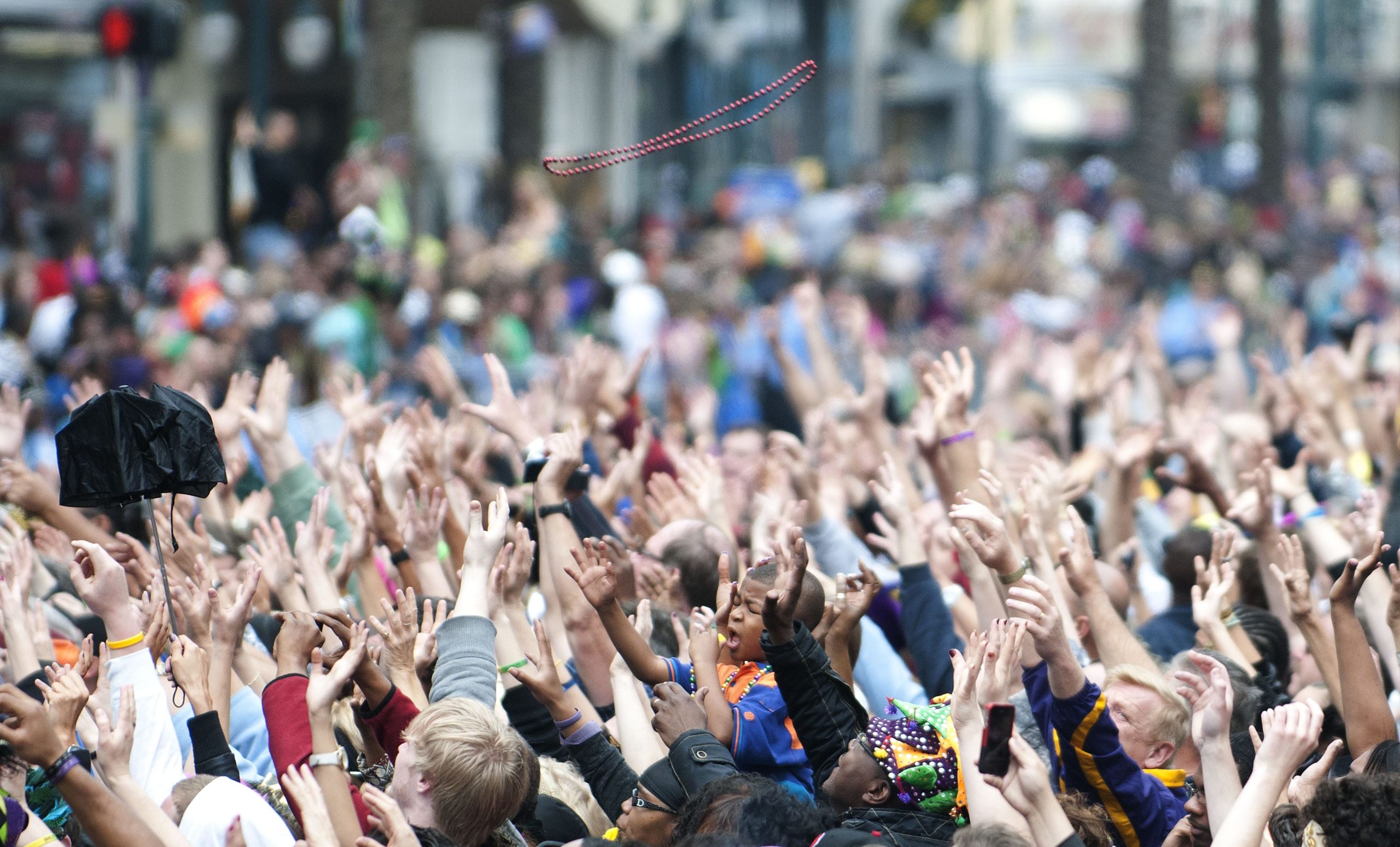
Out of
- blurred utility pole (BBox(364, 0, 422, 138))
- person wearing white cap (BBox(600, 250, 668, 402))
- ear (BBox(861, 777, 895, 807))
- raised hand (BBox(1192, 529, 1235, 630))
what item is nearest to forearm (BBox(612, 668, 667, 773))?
ear (BBox(861, 777, 895, 807))

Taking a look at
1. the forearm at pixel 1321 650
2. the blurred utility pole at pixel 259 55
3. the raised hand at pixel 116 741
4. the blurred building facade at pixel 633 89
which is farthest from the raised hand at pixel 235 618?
the blurred utility pole at pixel 259 55

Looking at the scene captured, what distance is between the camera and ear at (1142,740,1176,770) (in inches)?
167

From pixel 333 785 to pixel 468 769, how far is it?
352 mm

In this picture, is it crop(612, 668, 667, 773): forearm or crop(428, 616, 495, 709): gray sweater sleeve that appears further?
crop(612, 668, 667, 773): forearm

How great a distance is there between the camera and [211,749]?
4.02 metres

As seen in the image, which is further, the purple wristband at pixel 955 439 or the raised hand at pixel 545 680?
the purple wristband at pixel 955 439

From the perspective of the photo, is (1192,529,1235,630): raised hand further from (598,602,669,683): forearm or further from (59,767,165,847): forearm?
(59,767,165,847): forearm

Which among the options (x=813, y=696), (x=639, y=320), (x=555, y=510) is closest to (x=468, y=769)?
(x=813, y=696)

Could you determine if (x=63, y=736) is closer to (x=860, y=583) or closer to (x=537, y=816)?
(x=537, y=816)

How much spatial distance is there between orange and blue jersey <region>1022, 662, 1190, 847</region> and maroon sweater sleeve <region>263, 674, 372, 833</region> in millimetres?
1682

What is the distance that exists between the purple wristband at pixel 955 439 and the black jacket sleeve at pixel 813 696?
199cm

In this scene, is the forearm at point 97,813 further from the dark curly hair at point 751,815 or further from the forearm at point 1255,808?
the forearm at point 1255,808

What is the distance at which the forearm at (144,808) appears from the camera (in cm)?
355

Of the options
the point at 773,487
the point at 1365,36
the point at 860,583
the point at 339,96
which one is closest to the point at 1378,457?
the point at 773,487
